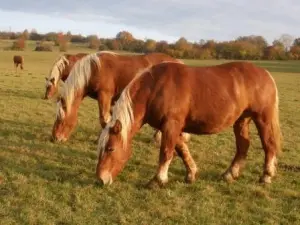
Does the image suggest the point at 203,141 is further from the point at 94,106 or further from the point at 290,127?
the point at 94,106

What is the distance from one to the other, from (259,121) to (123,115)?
227 cm

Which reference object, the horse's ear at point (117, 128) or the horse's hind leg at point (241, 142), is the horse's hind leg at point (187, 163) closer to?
the horse's hind leg at point (241, 142)

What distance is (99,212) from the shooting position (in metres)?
5.01

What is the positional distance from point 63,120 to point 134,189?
9.45 feet

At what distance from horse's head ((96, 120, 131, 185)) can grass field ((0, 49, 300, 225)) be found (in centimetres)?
31

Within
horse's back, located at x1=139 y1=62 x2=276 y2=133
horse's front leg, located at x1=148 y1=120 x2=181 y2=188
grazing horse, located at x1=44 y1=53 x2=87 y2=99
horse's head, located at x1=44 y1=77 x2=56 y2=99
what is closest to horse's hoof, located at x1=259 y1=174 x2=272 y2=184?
horse's back, located at x1=139 y1=62 x2=276 y2=133

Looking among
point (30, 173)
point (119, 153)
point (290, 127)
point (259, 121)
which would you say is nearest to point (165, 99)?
point (119, 153)

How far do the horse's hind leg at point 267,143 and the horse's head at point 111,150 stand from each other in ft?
7.35

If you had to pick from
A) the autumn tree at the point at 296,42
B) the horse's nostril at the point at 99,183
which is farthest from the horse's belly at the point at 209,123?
the autumn tree at the point at 296,42

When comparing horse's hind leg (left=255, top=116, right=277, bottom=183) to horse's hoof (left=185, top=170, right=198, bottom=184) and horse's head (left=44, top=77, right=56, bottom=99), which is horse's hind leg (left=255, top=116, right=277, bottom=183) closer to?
horse's hoof (left=185, top=170, right=198, bottom=184)

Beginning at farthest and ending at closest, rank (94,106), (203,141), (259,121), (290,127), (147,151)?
(94,106) < (290,127) < (203,141) < (147,151) < (259,121)

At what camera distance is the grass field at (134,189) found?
494 centimetres

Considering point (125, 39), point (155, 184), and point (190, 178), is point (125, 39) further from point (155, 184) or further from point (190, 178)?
point (155, 184)

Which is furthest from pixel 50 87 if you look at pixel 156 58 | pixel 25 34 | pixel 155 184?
pixel 25 34
